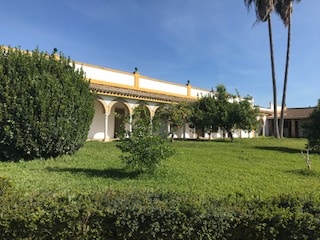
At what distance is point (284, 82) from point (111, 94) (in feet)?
50.7

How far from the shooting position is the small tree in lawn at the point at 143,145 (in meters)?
8.14

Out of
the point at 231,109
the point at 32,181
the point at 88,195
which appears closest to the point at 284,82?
the point at 231,109

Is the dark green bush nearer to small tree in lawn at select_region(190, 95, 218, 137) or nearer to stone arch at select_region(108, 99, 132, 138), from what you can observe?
stone arch at select_region(108, 99, 132, 138)

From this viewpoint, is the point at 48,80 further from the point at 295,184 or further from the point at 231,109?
the point at 231,109

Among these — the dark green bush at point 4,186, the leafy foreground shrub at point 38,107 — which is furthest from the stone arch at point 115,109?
the dark green bush at point 4,186

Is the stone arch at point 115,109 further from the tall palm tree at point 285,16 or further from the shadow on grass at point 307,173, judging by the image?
the tall palm tree at point 285,16

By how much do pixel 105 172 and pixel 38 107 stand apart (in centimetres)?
343

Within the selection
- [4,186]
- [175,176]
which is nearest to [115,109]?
[175,176]

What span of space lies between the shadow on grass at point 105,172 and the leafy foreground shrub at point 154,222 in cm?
444

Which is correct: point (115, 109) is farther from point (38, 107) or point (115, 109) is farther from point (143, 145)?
point (143, 145)

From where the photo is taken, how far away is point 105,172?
9016 millimetres

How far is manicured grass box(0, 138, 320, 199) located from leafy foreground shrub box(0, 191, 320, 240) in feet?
6.67

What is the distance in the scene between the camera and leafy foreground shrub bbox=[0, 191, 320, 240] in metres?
3.72

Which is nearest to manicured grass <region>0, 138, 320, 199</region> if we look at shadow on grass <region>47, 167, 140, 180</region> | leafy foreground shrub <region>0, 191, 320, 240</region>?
shadow on grass <region>47, 167, 140, 180</region>
